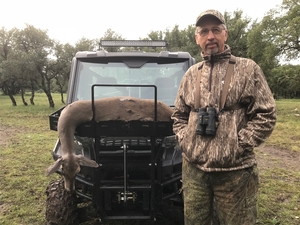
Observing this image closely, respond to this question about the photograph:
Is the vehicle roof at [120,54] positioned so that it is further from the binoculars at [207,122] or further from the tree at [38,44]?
the tree at [38,44]

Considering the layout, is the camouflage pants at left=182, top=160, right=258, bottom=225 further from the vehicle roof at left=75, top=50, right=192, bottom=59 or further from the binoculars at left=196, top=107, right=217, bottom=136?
the vehicle roof at left=75, top=50, right=192, bottom=59

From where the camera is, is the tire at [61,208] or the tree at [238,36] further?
the tree at [238,36]

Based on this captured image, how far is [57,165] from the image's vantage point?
2.82m

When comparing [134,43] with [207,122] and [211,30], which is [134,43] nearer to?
[211,30]

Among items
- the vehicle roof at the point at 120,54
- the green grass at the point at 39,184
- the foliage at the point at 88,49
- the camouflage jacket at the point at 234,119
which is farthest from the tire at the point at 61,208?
the foliage at the point at 88,49

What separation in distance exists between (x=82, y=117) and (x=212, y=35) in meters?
1.50

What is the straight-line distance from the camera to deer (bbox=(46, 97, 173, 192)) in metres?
2.85

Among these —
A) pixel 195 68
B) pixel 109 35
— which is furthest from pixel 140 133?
pixel 109 35

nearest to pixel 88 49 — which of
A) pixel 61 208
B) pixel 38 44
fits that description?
pixel 38 44

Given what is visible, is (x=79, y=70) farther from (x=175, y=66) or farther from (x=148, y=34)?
(x=148, y=34)

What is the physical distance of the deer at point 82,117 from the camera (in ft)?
9.36

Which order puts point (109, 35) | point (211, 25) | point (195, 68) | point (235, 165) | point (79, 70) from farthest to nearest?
1. point (109, 35)
2. point (79, 70)
3. point (195, 68)
4. point (211, 25)
5. point (235, 165)

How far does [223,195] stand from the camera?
8.36 ft

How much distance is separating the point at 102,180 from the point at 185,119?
3.58 feet
